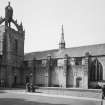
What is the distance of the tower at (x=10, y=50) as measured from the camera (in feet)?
143

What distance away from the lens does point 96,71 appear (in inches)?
1548

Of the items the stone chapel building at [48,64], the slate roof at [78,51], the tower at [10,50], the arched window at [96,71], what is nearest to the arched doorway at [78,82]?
the stone chapel building at [48,64]

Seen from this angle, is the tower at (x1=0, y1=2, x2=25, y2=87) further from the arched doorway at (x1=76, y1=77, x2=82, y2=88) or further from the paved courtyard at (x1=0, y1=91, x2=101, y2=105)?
the paved courtyard at (x1=0, y1=91, x2=101, y2=105)

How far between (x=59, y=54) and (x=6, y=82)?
49.6 feet

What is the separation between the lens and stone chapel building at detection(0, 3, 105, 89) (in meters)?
39.4

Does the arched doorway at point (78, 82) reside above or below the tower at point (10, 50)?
below

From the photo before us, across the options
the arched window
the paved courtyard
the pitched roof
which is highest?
the pitched roof

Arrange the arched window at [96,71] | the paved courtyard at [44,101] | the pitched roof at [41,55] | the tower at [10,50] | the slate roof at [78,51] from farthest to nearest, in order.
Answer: the pitched roof at [41,55] → the tower at [10,50] → the slate roof at [78,51] → the arched window at [96,71] → the paved courtyard at [44,101]

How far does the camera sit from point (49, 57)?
4494 cm

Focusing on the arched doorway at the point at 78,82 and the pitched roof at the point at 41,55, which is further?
the pitched roof at the point at 41,55

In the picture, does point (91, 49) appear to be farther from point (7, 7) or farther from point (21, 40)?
point (7, 7)

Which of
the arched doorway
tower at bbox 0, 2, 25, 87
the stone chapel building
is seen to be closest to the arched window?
the stone chapel building

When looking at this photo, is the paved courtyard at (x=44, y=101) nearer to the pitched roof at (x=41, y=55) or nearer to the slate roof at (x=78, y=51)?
the slate roof at (x=78, y=51)

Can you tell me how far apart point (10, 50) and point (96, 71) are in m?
21.6
